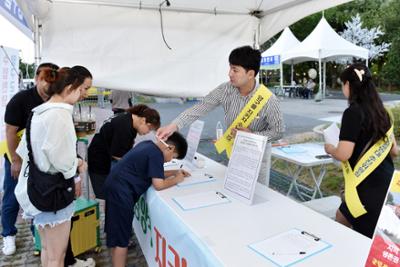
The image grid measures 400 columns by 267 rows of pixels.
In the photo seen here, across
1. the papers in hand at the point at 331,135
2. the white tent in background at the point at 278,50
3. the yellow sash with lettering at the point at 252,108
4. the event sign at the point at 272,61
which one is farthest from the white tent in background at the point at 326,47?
the yellow sash with lettering at the point at 252,108

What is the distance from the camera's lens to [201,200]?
64.4 inches

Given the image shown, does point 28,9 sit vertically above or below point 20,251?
above

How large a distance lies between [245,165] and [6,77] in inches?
126

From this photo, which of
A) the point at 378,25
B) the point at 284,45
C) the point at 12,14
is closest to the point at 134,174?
the point at 12,14

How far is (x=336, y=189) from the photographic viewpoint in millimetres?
3979

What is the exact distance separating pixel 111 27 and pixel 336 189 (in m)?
3.19

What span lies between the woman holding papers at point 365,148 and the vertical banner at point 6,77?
3.34 m

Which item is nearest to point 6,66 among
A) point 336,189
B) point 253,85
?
point 253,85

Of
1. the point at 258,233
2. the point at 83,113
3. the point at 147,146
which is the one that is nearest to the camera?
the point at 258,233

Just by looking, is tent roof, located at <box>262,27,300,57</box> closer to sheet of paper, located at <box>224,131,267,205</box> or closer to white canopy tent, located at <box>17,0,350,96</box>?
white canopy tent, located at <box>17,0,350,96</box>

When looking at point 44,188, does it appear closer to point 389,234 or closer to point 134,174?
point 134,174

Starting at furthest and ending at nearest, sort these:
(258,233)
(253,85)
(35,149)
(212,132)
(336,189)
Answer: (212,132) → (336,189) → (253,85) → (35,149) → (258,233)

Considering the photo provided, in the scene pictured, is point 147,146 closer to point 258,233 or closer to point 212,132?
point 258,233

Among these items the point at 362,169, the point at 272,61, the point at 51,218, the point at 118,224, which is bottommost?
the point at 118,224
